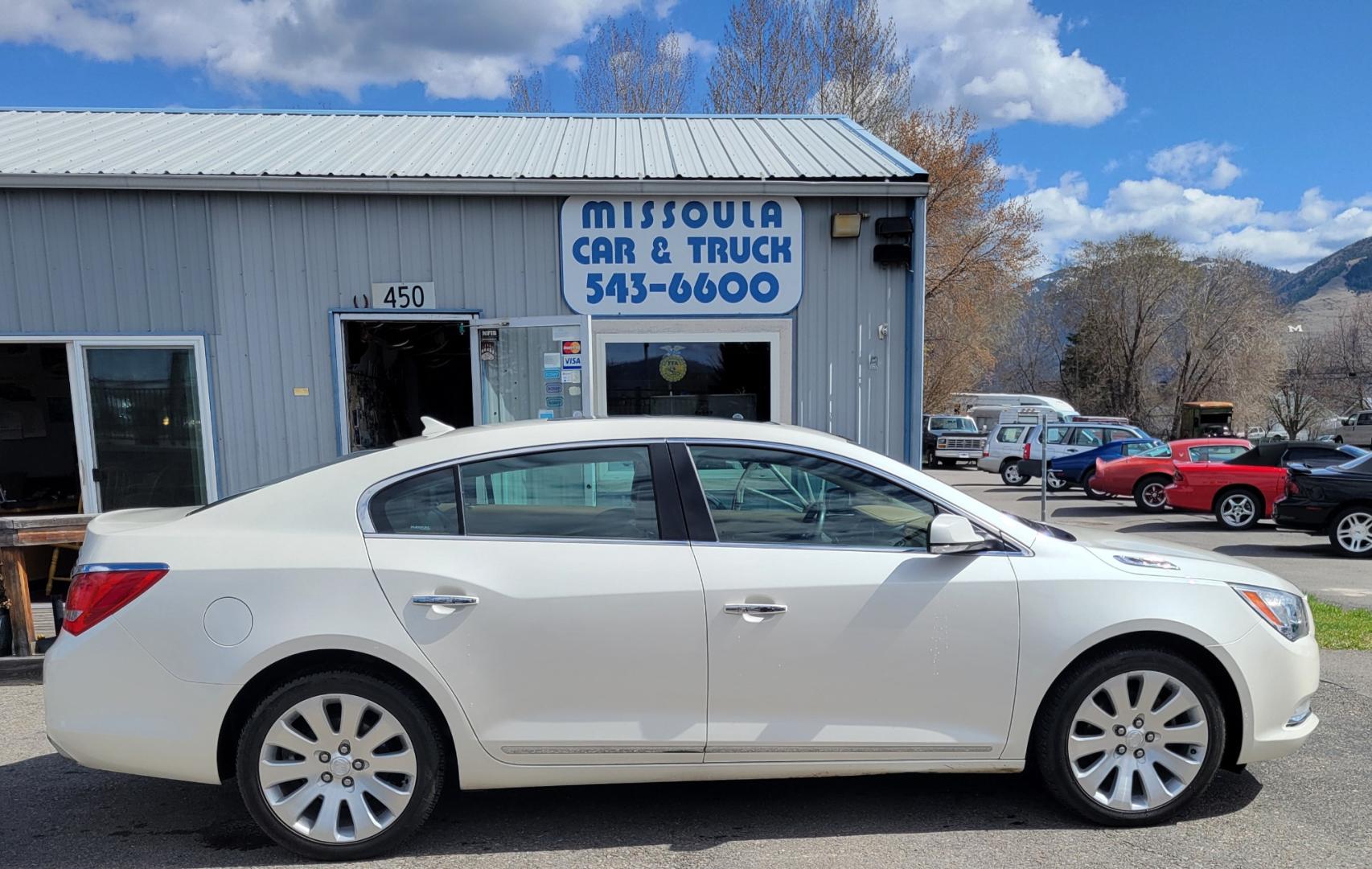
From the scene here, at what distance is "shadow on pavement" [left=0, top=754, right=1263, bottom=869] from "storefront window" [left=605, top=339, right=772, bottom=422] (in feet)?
13.5

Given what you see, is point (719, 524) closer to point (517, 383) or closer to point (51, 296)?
point (517, 383)

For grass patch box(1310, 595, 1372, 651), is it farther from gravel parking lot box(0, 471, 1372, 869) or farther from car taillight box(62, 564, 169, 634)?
car taillight box(62, 564, 169, 634)

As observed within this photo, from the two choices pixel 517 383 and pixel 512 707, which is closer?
pixel 512 707

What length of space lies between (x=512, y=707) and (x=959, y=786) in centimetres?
199

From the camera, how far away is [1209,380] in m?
40.2

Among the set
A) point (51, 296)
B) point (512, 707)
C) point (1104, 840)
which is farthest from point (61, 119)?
point (1104, 840)

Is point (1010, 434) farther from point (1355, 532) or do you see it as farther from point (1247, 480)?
point (1355, 532)

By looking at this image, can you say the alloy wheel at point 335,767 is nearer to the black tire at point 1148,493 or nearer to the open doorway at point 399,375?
the open doorway at point 399,375

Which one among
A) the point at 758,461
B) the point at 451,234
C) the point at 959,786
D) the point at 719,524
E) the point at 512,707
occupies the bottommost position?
the point at 959,786

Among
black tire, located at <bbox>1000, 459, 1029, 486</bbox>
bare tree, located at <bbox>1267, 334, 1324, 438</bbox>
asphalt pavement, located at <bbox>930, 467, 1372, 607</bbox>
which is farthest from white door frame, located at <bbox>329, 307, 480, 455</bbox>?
bare tree, located at <bbox>1267, 334, 1324, 438</bbox>

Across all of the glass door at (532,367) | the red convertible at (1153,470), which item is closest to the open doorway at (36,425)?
the glass door at (532,367)

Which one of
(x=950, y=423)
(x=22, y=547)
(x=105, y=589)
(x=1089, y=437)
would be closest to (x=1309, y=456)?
(x=1089, y=437)

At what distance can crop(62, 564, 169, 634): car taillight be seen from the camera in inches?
112

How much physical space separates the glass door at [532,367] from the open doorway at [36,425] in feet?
16.3
